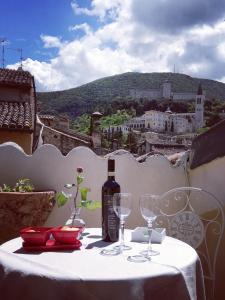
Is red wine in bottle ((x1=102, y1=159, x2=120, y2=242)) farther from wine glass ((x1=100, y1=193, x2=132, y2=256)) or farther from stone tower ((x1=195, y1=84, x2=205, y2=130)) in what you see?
stone tower ((x1=195, y1=84, x2=205, y2=130))

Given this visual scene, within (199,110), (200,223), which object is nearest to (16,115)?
(200,223)

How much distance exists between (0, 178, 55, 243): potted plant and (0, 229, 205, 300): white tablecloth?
1.47 meters

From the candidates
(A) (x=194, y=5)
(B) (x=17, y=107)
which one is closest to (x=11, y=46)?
(B) (x=17, y=107)

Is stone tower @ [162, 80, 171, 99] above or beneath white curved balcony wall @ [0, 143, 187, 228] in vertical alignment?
above

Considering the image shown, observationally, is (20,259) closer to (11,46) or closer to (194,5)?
(194,5)

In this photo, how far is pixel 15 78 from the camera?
13391mm

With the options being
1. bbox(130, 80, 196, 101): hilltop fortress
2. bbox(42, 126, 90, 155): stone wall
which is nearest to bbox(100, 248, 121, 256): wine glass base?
bbox(42, 126, 90, 155): stone wall

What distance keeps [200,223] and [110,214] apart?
40.6 inches

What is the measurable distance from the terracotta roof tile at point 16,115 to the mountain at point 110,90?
97.5 ft

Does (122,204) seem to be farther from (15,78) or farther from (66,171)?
(15,78)

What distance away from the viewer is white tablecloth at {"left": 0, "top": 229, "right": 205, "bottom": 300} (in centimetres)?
147

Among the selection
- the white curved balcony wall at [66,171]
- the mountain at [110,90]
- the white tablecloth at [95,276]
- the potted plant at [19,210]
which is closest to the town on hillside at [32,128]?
the white curved balcony wall at [66,171]

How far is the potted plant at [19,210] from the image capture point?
3301 mm

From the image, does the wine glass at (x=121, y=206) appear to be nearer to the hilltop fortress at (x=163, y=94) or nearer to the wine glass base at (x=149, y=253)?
the wine glass base at (x=149, y=253)
